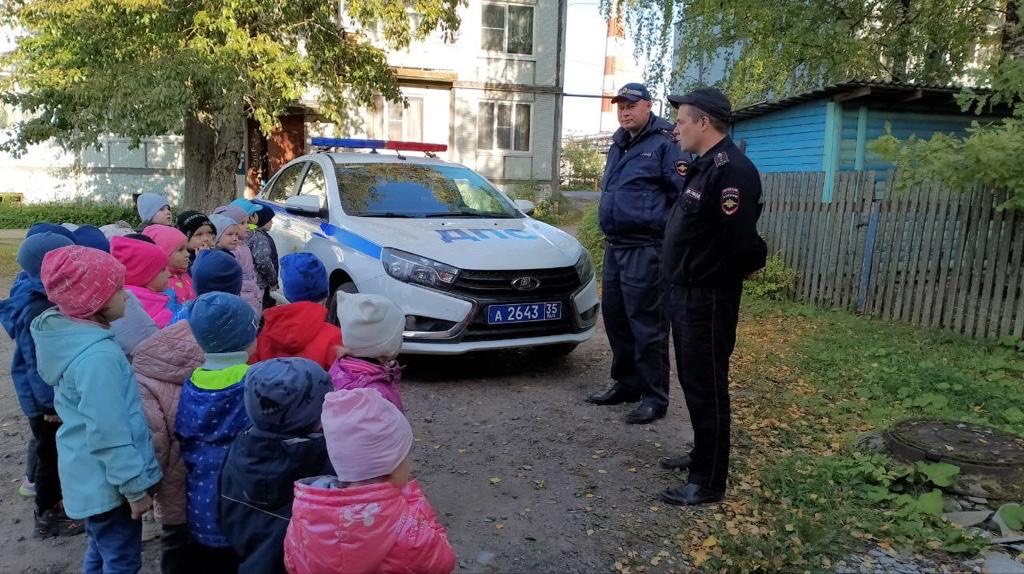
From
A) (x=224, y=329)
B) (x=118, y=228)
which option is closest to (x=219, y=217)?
(x=118, y=228)

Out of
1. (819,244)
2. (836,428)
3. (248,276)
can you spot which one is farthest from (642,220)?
(819,244)

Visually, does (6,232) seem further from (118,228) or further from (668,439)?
(668,439)

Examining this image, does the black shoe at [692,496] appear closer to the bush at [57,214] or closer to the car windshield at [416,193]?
the car windshield at [416,193]

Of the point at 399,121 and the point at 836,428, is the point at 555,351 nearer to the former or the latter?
the point at 836,428

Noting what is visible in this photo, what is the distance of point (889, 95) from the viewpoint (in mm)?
10016

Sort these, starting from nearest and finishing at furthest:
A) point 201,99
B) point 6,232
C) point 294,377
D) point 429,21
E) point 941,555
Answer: point 294,377 < point 941,555 < point 201,99 < point 429,21 < point 6,232

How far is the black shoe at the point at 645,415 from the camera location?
14.9ft

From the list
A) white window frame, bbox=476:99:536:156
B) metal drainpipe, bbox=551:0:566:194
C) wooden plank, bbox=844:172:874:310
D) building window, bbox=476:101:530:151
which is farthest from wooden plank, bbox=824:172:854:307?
building window, bbox=476:101:530:151

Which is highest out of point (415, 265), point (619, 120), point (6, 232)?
point (619, 120)

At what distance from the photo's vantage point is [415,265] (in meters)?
4.92

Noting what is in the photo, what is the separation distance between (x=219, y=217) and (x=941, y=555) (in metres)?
4.36

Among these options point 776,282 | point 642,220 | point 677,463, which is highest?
point 642,220

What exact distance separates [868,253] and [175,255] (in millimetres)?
7143

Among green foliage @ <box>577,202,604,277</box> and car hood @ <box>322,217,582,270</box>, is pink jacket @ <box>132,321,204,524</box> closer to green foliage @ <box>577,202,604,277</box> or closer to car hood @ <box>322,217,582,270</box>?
car hood @ <box>322,217,582,270</box>
